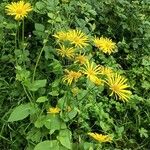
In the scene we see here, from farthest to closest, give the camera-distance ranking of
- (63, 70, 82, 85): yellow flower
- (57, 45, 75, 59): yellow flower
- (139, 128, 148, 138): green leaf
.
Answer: (139, 128, 148, 138): green leaf
(57, 45, 75, 59): yellow flower
(63, 70, 82, 85): yellow flower

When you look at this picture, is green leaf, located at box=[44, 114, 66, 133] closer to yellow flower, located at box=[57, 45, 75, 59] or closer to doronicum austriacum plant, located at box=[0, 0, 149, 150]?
doronicum austriacum plant, located at box=[0, 0, 149, 150]

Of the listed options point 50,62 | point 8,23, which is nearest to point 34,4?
point 8,23

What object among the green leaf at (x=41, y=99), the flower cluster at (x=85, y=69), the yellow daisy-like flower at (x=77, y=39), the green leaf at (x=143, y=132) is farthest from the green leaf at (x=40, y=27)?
the green leaf at (x=143, y=132)

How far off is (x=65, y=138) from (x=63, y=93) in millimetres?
261

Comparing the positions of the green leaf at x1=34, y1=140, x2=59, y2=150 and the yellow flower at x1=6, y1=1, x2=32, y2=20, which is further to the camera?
the yellow flower at x1=6, y1=1, x2=32, y2=20

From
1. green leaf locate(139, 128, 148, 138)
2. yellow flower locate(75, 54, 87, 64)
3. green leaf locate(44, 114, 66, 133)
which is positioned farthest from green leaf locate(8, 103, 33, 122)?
green leaf locate(139, 128, 148, 138)

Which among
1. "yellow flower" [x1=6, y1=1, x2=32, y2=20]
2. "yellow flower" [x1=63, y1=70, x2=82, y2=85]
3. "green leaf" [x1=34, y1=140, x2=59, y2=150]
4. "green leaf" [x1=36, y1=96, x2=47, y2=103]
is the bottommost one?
"green leaf" [x1=34, y1=140, x2=59, y2=150]

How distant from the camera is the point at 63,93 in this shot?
248 centimetres

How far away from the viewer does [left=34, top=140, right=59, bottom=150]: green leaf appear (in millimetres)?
2324

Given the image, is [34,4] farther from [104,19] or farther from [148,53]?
[148,53]

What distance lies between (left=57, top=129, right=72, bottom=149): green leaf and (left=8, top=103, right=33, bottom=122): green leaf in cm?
21

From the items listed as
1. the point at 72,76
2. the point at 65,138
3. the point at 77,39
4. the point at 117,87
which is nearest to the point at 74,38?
the point at 77,39

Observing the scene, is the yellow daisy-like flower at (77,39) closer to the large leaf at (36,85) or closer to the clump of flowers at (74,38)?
the clump of flowers at (74,38)

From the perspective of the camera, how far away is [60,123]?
238 centimetres
